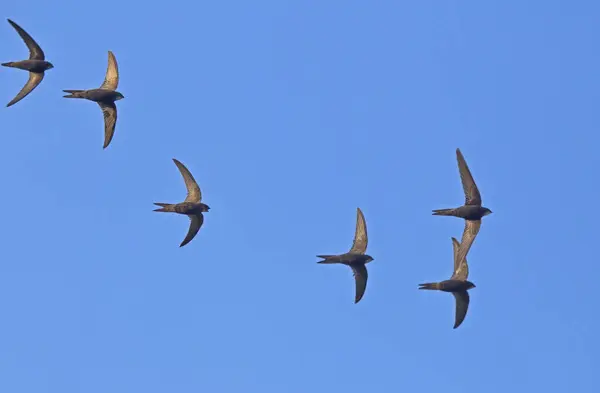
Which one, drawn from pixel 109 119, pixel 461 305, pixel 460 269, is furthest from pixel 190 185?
pixel 461 305

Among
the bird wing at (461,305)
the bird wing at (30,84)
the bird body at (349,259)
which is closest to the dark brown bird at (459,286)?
the bird wing at (461,305)

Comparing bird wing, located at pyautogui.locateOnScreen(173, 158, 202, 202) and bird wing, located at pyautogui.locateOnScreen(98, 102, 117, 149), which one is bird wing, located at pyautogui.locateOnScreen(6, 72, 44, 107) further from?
bird wing, located at pyautogui.locateOnScreen(173, 158, 202, 202)

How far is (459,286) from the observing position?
81.8 meters

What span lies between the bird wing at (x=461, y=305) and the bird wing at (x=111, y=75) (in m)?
22.0

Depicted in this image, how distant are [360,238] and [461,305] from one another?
22.4 ft

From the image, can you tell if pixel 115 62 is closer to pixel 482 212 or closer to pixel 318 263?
pixel 318 263

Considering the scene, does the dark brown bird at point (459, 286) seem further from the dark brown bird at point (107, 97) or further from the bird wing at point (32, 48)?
Answer: the bird wing at point (32, 48)

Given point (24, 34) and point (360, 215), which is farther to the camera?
point (360, 215)

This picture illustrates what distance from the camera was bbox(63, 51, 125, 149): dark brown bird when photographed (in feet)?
261

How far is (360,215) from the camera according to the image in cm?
8456

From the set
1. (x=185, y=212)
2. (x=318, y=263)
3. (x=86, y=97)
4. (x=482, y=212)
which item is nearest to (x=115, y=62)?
(x=86, y=97)

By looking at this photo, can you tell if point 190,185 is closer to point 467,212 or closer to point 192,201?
point 192,201

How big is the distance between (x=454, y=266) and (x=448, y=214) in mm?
4073

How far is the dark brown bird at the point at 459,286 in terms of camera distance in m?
81.3
